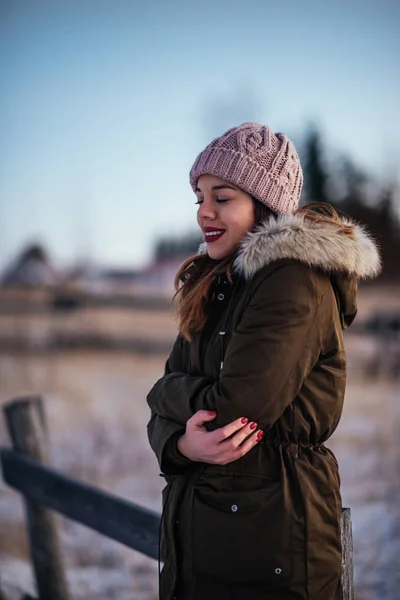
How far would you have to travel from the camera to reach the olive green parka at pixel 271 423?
1.57 metres

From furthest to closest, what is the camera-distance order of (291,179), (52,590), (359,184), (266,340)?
(359,184), (52,590), (291,179), (266,340)

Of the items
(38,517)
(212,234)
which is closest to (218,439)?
(212,234)

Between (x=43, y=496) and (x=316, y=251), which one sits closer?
(x=316, y=251)

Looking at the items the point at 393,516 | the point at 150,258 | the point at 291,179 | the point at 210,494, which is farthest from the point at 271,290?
the point at 150,258

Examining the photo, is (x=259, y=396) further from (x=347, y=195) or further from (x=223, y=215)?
(x=347, y=195)

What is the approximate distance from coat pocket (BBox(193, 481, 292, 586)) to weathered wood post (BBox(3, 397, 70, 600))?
2.28 m

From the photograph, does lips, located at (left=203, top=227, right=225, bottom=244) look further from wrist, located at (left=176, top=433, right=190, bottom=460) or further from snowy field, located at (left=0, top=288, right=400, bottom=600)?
snowy field, located at (left=0, top=288, right=400, bottom=600)

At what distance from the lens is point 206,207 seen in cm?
182

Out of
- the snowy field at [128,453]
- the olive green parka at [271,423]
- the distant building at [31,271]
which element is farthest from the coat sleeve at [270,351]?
the distant building at [31,271]

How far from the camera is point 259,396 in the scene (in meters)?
1.54

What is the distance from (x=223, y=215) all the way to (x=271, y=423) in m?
0.55

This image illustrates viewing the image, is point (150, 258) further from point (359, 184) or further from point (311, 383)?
point (311, 383)

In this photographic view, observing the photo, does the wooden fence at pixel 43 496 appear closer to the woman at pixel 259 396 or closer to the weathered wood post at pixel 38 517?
the weathered wood post at pixel 38 517

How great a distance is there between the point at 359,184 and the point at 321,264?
46.4 ft
